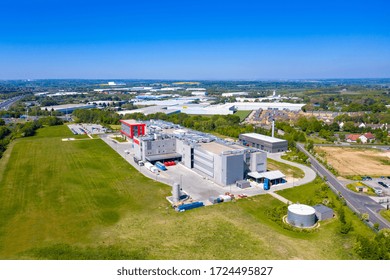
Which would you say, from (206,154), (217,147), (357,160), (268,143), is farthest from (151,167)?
(357,160)

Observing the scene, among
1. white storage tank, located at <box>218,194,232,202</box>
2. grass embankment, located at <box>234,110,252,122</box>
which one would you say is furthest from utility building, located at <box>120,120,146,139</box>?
grass embankment, located at <box>234,110,252,122</box>

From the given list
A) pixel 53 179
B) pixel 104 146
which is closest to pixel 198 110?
pixel 104 146

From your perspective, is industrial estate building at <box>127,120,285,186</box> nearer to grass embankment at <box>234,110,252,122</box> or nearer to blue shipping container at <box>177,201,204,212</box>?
blue shipping container at <box>177,201,204,212</box>

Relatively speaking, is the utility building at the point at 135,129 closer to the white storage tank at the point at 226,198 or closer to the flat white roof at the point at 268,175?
the flat white roof at the point at 268,175

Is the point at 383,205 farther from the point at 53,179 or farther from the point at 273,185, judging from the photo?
the point at 53,179

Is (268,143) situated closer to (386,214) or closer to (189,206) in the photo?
(386,214)

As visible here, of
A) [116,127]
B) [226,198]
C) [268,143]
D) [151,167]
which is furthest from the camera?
[116,127]

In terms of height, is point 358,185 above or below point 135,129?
below
